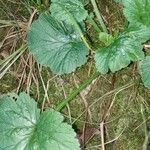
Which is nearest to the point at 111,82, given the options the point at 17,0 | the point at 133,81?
the point at 133,81

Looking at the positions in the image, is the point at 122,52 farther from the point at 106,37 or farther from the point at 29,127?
the point at 29,127

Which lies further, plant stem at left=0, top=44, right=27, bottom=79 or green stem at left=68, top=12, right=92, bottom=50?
plant stem at left=0, top=44, right=27, bottom=79

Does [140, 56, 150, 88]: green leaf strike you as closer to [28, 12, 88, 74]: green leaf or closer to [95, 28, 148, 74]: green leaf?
[95, 28, 148, 74]: green leaf

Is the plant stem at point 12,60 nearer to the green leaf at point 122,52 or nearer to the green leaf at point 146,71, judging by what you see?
the green leaf at point 122,52

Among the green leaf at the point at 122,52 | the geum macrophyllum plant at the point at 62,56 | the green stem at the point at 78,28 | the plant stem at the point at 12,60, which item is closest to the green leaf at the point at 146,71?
the geum macrophyllum plant at the point at 62,56

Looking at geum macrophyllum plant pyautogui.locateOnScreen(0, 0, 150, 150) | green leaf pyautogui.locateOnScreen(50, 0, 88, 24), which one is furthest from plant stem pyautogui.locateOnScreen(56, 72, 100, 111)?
green leaf pyautogui.locateOnScreen(50, 0, 88, 24)

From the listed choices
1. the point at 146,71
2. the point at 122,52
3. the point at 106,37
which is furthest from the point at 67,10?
the point at 146,71
